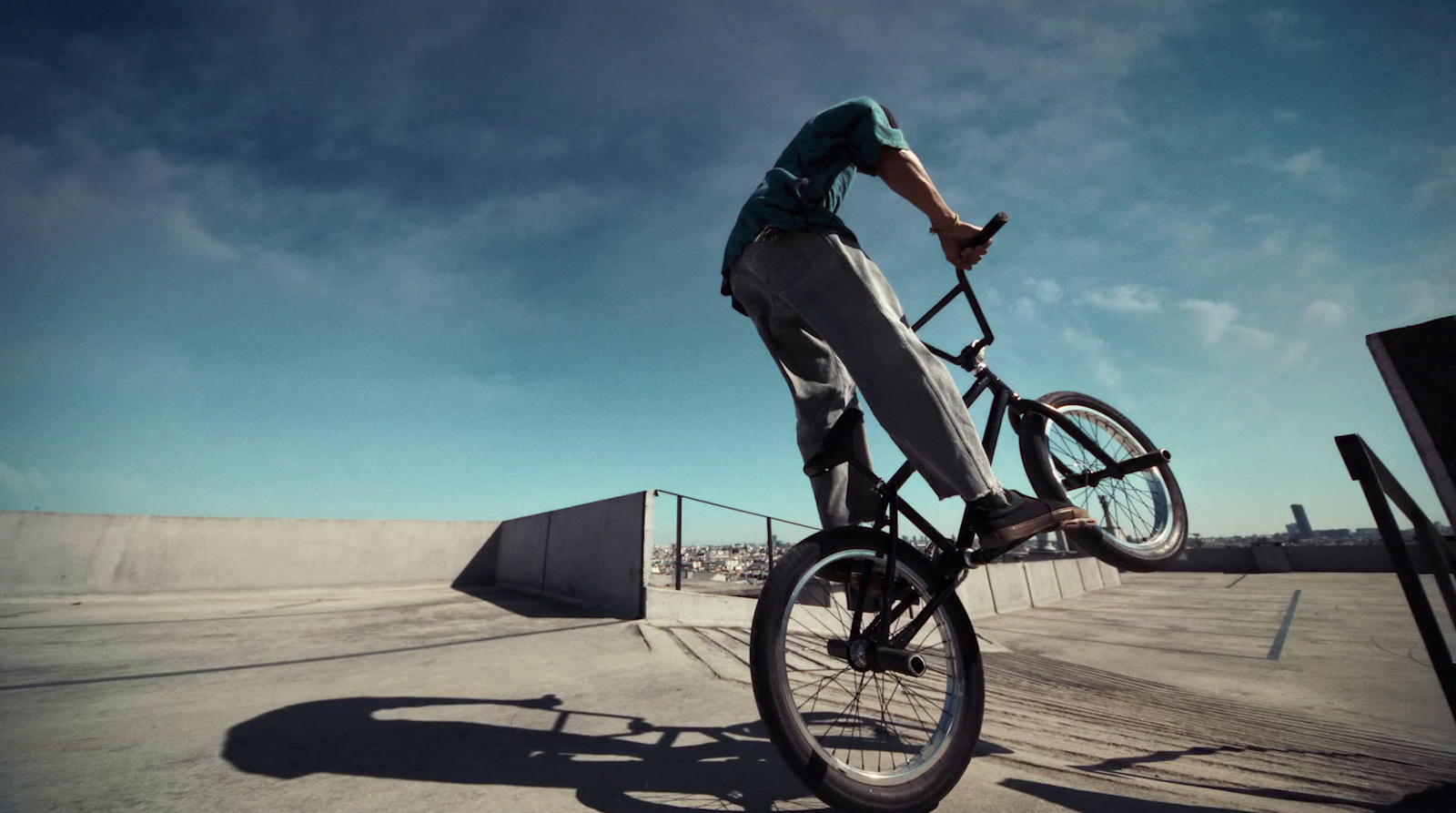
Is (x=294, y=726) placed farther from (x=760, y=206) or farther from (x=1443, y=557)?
(x=1443, y=557)

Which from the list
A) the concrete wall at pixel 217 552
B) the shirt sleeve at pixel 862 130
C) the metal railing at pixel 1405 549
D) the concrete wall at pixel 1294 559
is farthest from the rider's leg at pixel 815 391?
the concrete wall at pixel 1294 559

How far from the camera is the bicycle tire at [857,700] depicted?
118cm

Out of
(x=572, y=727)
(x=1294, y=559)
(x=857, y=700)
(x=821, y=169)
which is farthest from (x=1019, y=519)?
(x=1294, y=559)

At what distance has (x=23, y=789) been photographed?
126cm

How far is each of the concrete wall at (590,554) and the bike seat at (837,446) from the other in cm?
364

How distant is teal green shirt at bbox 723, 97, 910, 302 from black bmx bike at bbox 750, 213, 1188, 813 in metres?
0.52

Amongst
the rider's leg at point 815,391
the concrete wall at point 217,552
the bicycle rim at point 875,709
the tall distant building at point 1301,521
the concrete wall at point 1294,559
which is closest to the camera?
the bicycle rim at point 875,709

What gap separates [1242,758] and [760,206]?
8.02 ft

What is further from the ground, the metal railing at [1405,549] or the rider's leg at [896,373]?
the rider's leg at [896,373]

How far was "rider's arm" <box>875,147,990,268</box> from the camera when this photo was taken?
1.72 meters

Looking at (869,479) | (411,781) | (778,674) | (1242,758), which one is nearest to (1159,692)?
(1242,758)

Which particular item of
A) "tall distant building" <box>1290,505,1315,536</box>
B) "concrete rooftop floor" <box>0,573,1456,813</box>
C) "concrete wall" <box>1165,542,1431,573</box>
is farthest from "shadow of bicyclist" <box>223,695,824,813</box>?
"tall distant building" <box>1290,505,1315,536</box>

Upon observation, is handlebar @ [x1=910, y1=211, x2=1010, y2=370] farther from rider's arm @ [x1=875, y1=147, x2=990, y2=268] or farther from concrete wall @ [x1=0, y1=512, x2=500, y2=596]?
concrete wall @ [x1=0, y1=512, x2=500, y2=596]

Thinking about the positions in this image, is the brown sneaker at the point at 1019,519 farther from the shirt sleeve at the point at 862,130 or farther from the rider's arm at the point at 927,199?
the shirt sleeve at the point at 862,130
